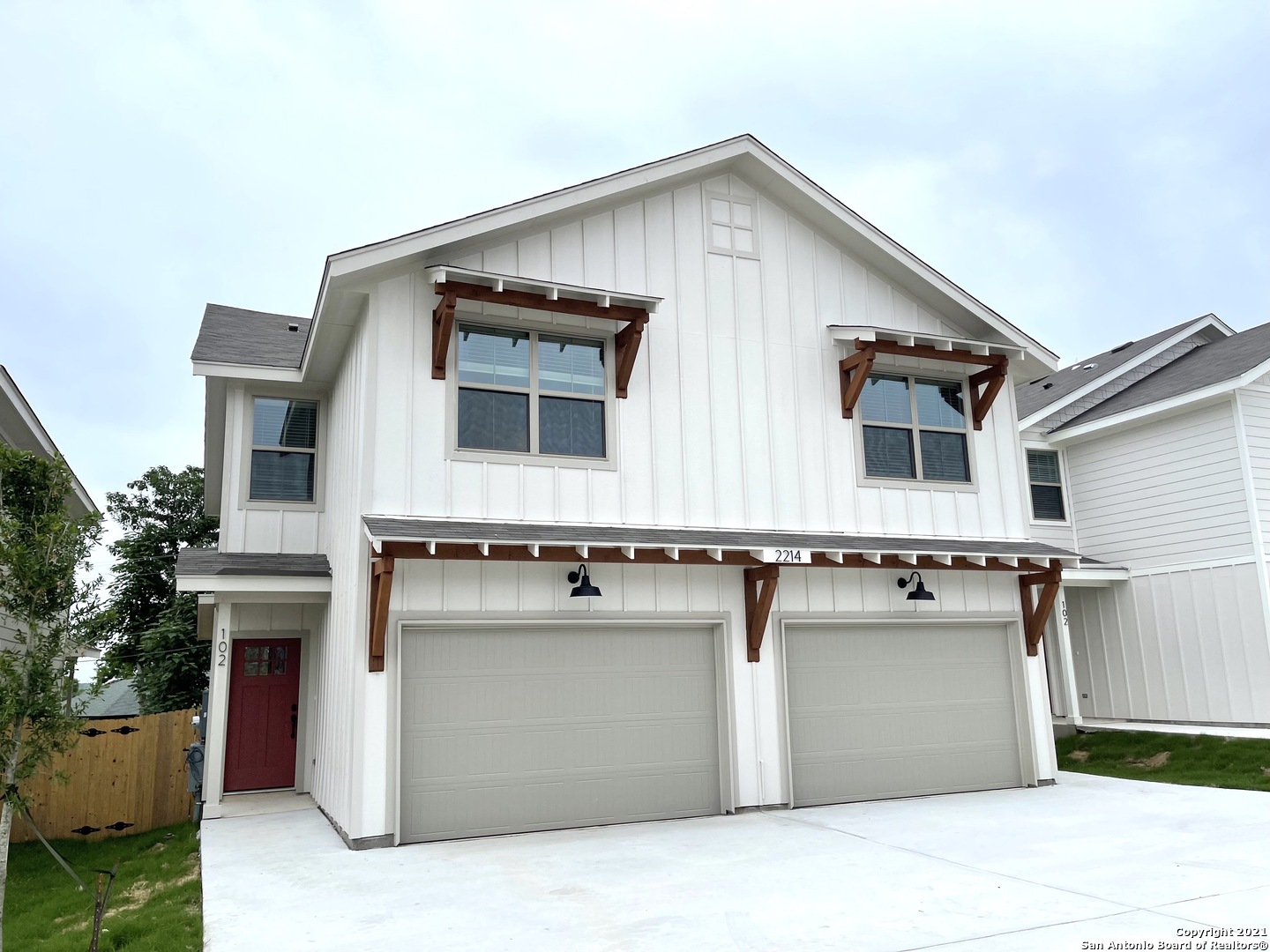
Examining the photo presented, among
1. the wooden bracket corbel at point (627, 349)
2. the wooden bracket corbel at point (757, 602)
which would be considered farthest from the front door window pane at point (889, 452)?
the wooden bracket corbel at point (627, 349)

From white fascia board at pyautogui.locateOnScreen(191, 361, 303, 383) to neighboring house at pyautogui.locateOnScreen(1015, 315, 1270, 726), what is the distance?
9.77 m

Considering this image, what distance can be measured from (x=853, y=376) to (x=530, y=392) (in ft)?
12.4

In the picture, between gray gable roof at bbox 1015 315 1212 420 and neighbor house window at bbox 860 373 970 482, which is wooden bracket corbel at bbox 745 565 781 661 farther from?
gray gable roof at bbox 1015 315 1212 420

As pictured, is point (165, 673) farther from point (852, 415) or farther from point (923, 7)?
point (923, 7)

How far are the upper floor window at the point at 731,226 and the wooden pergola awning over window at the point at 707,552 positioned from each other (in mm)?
3283

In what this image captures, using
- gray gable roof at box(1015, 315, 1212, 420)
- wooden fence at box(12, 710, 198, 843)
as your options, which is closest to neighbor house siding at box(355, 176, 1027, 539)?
wooden fence at box(12, 710, 198, 843)

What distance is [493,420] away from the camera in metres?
9.20

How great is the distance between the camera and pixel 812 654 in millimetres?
10172

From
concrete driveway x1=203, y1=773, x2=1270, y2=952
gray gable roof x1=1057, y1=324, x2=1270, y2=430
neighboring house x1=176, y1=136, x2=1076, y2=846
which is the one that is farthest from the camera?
gray gable roof x1=1057, y1=324, x2=1270, y2=430

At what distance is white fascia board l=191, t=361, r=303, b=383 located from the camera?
11227mm

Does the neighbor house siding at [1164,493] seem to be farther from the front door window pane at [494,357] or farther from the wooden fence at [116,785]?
the wooden fence at [116,785]

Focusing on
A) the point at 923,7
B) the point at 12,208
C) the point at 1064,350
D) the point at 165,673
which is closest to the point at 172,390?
the point at 12,208

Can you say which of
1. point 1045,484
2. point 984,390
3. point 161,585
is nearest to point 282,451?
point 984,390

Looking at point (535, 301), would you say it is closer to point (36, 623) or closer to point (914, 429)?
point (914, 429)
